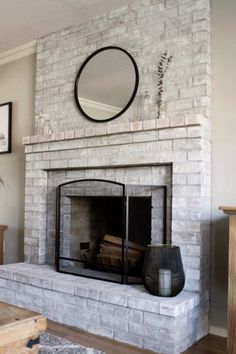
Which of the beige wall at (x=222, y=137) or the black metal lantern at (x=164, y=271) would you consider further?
the beige wall at (x=222, y=137)

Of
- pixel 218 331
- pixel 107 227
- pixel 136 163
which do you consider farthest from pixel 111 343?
pixel 136 163

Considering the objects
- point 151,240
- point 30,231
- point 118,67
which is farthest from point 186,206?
point 30,231

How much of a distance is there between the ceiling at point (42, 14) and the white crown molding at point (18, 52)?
5.9 inches

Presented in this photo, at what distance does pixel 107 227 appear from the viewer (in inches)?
135

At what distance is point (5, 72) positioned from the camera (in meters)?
4.30

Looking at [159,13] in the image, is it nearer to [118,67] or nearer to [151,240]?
[118,67]

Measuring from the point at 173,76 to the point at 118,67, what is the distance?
1.85 ft

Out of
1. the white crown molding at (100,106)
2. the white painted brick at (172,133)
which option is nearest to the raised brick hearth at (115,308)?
the white painted brick at (172,133)

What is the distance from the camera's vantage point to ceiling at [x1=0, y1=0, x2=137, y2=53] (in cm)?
312

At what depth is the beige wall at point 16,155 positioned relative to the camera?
4.05 m

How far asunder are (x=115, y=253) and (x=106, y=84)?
4.83 feet

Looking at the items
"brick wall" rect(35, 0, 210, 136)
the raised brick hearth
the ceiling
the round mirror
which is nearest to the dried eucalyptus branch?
"brick wall" rect(35, 0, 210, 136)

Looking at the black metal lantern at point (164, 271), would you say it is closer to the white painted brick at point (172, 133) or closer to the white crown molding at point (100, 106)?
the white painted brick at point (172, 133)

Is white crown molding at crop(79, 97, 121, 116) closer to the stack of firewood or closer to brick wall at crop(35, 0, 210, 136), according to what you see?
brick wall at crop(35, 0, 210, 136)
